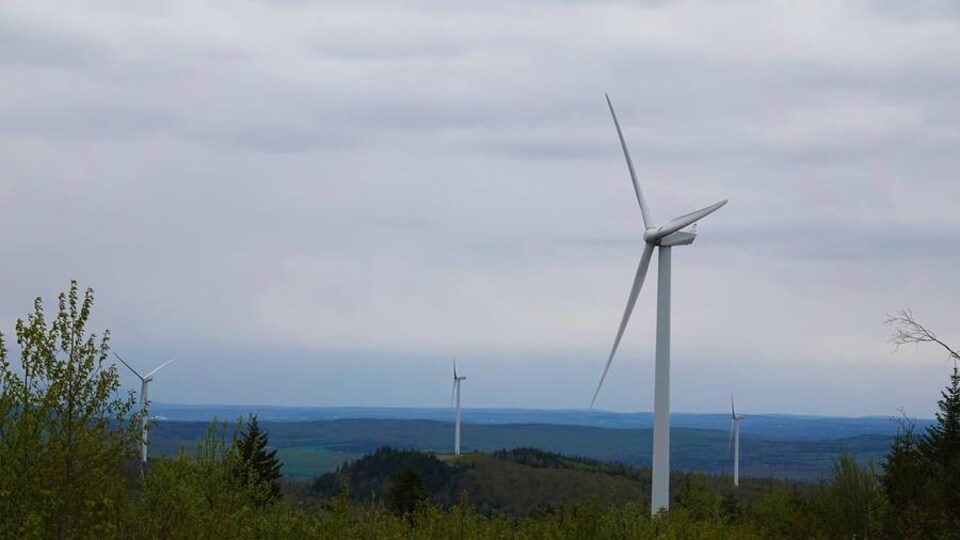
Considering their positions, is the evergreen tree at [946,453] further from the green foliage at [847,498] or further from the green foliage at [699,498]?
the green foliage at [699,498]

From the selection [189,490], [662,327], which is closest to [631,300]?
[662,327]

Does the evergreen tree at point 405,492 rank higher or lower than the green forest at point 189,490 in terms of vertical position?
lower

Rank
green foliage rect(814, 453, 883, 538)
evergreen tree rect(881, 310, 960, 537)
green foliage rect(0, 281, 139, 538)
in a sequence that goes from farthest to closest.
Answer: green foliage rect(814, 453, 883, 538) < evergreen tree rect(881, 310, 960, 537) < green foliage rect(0, 281, 139, 538)

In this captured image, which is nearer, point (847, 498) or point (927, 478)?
point (927, 478)

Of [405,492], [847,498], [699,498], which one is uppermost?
[847,498]

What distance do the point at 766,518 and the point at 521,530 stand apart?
52.7m

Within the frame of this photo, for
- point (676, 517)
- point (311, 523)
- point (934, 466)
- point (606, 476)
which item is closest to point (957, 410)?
point (934, 466)

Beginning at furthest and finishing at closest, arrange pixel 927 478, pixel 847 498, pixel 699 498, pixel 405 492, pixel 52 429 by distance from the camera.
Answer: pixel 405 492 < pixel 699 498 < pixel 847 498 < pixel 927 478 < pixel 52 429

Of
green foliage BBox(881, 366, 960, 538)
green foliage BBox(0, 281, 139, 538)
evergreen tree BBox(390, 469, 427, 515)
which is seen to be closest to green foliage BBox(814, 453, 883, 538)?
green foliage BBox(881, 366, 960, 538)

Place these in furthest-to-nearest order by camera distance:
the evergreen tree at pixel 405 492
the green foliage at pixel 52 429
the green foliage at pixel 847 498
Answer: the evergreen tree at pixel 405 492 < the green foliage at pixel 847 498 < the green foliage at pixel 52 429

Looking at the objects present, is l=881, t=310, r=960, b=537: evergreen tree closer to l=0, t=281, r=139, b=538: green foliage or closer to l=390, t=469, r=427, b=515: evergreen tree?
l=0, t=281, r=139, b=538: green foliage

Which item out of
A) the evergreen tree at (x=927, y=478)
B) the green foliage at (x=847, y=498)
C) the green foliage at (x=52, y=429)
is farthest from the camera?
the green foliage at (x=847, y=498)

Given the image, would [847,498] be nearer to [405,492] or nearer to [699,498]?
[699,498]

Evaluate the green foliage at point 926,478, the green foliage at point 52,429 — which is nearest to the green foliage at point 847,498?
the green foliage at point 926,478
